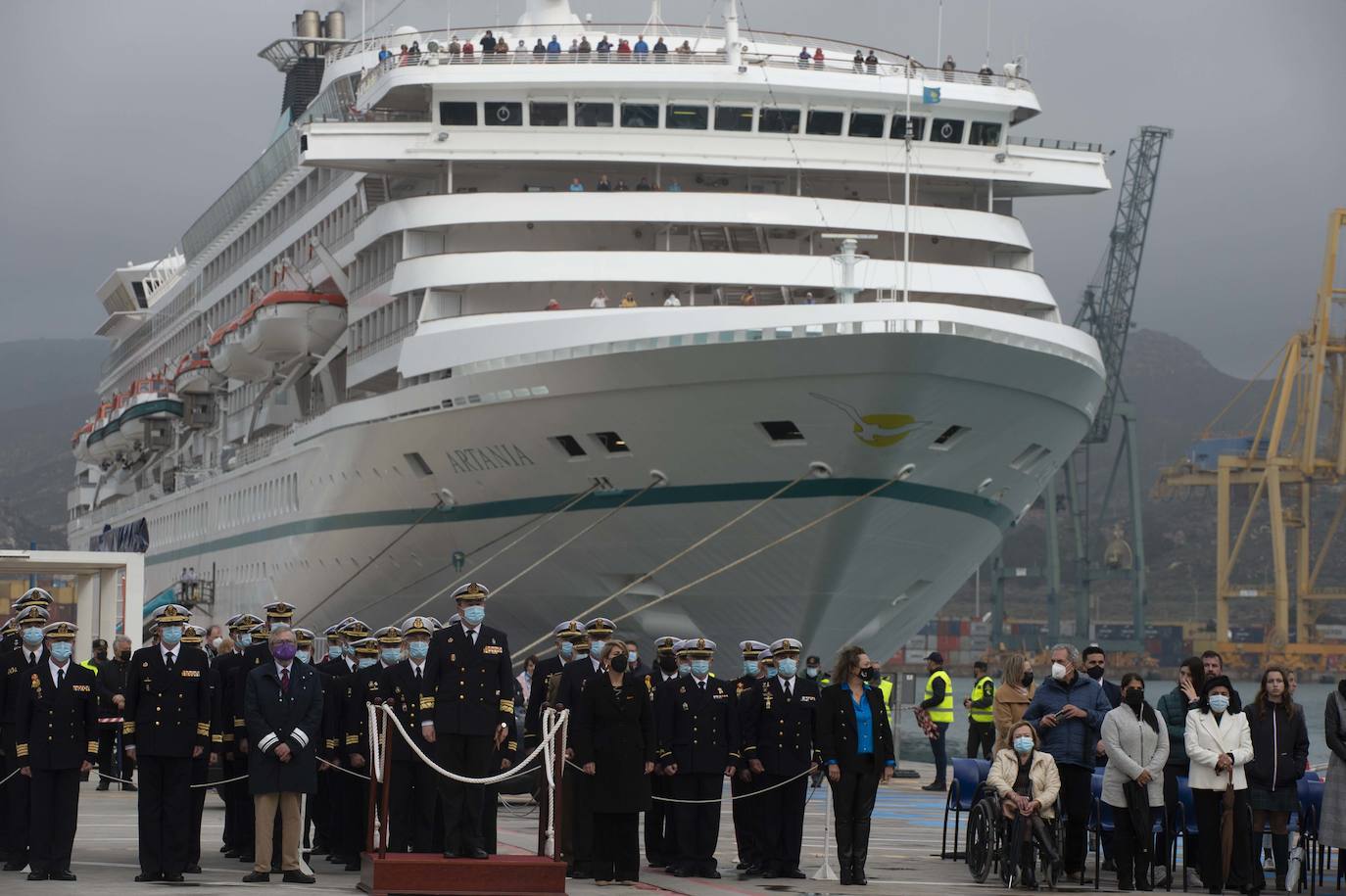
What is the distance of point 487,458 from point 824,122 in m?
6.46

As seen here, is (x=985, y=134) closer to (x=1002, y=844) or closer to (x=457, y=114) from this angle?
(x=457, y=114)

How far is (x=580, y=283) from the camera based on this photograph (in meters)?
24.5

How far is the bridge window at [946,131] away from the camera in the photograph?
26453mm

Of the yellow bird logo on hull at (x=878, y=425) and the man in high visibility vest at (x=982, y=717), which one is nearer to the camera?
the man in high visibility vest at (x=982, y=717)

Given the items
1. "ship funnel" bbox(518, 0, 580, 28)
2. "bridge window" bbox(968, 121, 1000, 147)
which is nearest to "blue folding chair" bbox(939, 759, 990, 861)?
"bridge window" bbox(968, 121, 1000, 147)

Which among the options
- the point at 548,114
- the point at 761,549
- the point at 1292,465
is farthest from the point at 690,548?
the point at 1292,465

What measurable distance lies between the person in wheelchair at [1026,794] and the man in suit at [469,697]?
2926 mm

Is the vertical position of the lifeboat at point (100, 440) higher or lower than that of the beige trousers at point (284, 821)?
higher

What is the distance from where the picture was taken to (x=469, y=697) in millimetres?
11195

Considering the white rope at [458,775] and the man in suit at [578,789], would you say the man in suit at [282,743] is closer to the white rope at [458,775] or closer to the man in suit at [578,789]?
the white rope at [458,775]

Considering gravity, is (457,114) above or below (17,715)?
above

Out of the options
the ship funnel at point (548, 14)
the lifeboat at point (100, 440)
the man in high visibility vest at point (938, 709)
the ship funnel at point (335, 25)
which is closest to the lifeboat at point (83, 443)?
the lifeboat at point (100, 440)

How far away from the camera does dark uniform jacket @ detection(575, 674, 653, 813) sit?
11867 mm

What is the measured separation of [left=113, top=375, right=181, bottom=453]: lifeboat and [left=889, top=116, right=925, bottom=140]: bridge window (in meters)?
19.5
